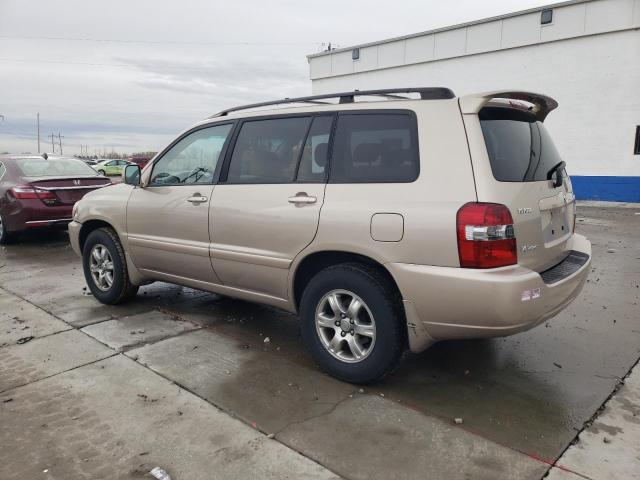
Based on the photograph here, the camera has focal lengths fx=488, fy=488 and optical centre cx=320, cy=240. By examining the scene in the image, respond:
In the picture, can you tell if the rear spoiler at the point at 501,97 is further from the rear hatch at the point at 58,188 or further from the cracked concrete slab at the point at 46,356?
the rear hatch at the point at 58,188

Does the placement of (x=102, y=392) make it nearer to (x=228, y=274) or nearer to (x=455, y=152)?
(x=228, y=274)

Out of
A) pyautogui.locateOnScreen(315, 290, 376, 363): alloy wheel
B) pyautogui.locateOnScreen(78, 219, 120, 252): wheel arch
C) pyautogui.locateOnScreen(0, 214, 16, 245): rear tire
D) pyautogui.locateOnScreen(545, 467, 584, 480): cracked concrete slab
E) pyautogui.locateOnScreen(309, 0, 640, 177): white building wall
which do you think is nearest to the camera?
pyautogui.locateOnScreen(545, 467, 584, 480): cracked concrete slab

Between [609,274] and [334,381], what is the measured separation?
4731 millimetres

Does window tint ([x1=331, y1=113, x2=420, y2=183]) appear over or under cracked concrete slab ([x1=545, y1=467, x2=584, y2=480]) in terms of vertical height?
over

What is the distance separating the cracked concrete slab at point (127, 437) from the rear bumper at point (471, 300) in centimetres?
104

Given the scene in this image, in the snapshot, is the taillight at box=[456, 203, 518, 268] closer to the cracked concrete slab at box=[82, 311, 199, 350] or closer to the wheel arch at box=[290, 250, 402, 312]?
the wheel arch at box=[290, 250, 402, 312]

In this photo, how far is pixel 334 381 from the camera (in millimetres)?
3326

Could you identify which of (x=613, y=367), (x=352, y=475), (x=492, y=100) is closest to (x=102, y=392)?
(x=352, y=475)

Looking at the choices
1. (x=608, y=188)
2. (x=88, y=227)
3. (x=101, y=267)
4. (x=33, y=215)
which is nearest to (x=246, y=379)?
(x=101, y=267)

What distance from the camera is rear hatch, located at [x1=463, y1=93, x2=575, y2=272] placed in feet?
9.17

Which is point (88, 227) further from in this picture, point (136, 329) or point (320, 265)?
point (320, 265)

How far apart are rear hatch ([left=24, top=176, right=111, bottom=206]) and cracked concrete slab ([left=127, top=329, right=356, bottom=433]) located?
209 inches

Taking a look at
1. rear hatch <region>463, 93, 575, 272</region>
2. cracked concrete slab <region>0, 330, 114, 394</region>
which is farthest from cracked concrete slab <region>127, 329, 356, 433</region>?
rear hatch <region>463, 93, 575, 272</region>

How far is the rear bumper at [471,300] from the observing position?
2.67 metres
